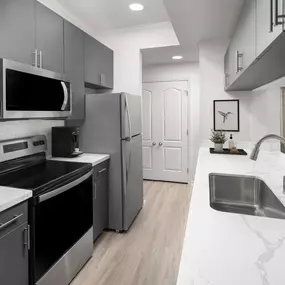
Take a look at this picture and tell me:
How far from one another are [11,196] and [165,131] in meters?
3.59

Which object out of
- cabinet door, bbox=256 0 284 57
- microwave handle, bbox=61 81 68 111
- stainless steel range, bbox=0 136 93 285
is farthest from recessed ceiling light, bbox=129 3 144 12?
stainless steel range, bbox=0 136 93 285

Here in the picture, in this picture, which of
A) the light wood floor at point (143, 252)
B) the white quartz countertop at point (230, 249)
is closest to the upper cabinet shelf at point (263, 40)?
the white quartz countertop at point (230, 249)

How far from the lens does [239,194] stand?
5.27 ft

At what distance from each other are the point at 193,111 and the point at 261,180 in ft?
10.2

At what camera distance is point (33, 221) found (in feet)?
4.61

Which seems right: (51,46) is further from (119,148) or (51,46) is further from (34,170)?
(119,148)

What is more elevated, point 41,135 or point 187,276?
point 41,135

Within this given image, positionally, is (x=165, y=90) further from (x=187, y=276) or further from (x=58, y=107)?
(x=187, y=276)

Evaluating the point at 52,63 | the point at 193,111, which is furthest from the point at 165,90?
the point at 52,63

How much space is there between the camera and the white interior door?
453cm

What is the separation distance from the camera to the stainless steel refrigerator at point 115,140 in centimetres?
254

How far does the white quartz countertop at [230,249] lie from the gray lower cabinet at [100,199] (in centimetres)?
141

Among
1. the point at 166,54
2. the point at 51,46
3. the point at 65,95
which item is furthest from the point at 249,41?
the point at 166,54

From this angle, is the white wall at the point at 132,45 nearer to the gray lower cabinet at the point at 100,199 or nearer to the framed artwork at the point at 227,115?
the framed artwork at the point at 227,115
